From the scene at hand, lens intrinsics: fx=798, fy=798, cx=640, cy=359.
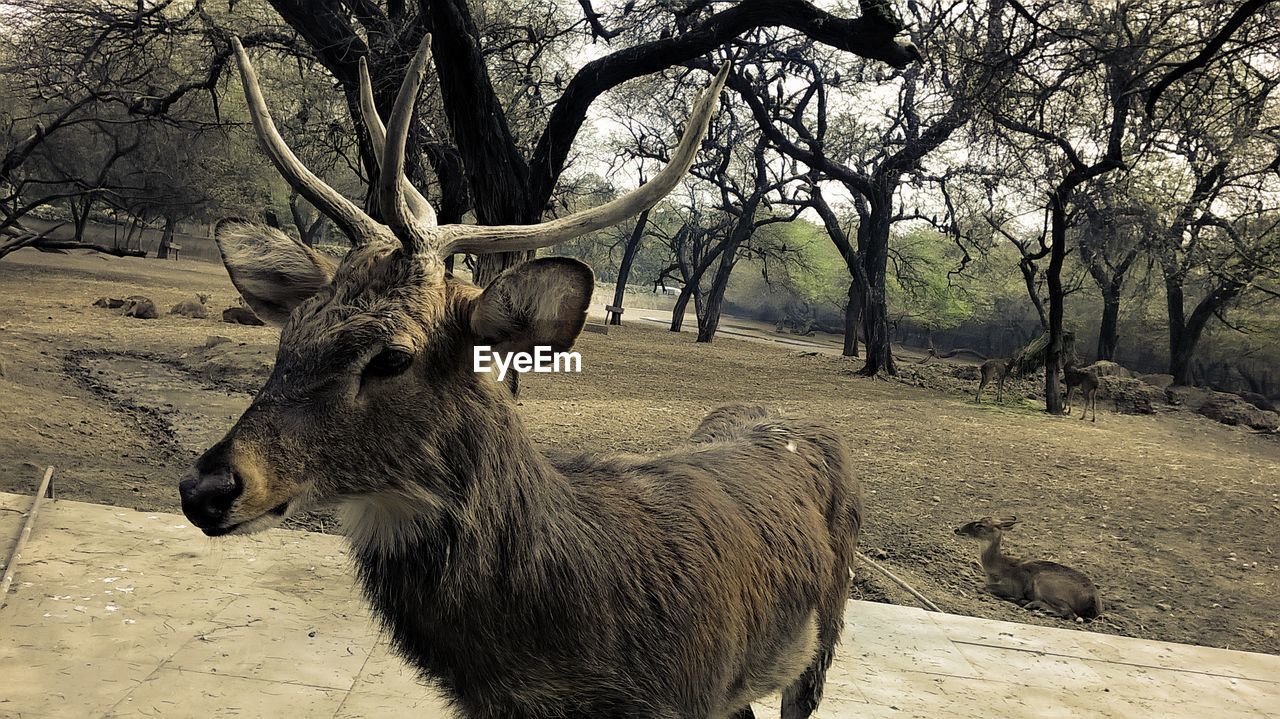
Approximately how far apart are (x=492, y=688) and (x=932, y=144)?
15.2 metres

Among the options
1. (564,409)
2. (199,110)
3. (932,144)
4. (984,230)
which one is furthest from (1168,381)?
(199,110)

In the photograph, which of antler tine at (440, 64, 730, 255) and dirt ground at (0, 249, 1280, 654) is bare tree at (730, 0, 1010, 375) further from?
antler tine at (440, 64, 730, 255)

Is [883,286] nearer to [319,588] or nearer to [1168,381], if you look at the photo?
[1168,381]

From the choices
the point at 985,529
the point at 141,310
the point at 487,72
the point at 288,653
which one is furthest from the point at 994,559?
the point at 141,310

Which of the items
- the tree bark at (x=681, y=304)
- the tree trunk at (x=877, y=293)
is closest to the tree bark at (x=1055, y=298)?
the tree trunk at (x=877, y=293)

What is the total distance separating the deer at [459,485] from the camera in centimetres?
147

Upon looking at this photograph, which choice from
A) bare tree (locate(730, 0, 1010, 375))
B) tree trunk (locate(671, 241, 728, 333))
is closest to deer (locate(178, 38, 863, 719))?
bare tree (locate(730, 0, 1010, 375))

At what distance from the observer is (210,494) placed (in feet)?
4.24

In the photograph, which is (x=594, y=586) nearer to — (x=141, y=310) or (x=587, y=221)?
(x=587, y=221)

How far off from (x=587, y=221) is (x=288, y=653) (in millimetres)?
2020

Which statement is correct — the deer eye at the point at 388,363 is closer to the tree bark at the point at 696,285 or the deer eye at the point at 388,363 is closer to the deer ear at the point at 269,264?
the deer ear at the point at 269,264

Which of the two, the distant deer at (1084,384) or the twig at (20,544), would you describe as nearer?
the twig at (20,544)

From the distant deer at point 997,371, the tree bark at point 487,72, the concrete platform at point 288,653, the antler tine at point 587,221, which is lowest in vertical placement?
the concrete platform at point 288,653

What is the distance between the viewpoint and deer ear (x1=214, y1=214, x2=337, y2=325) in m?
1.79
